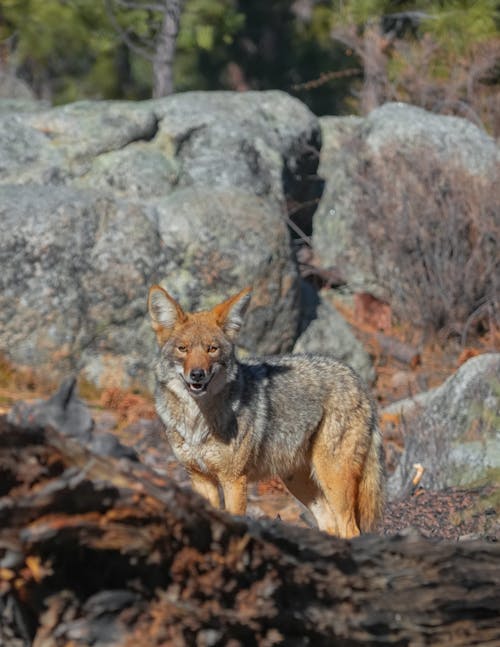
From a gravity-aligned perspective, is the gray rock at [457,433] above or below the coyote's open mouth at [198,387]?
below

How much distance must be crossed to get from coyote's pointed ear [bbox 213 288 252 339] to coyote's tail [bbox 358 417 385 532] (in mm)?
1262

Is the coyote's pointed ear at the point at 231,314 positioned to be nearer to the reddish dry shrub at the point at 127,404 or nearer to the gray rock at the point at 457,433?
the gray rock at the point at 457,433

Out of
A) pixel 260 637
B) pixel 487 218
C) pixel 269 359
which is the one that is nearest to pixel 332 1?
pixel 487 218

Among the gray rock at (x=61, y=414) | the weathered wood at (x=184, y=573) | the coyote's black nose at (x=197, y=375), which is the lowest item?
the coyote's black nose at (x=197, y=375)

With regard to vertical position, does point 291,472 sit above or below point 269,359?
below

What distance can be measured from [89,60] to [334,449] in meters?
18.7

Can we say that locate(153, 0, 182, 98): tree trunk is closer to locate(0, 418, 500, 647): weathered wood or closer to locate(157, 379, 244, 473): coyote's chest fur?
locate(157, 379, 244, 473): coyote's chest fur

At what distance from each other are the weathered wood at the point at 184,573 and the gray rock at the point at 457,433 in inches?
219

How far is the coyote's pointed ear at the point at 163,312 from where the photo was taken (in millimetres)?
7680

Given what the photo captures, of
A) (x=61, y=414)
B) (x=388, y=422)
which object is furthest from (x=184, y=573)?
(x=388, y=422)

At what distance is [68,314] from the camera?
12367 millimetres

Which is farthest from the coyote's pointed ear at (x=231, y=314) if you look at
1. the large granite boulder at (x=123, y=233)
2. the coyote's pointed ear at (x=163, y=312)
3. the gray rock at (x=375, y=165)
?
the gray rock at (x=375, y=165)

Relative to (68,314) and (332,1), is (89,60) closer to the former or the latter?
(332,1)

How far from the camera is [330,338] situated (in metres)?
14.0
